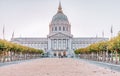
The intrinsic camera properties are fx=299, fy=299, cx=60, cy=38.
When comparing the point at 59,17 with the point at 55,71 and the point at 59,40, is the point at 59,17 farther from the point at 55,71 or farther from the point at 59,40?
the point at 55,71

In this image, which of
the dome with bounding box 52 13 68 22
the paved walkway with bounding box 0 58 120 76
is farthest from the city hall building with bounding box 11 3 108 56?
the paved walkway with bounding box 0 58 120 76

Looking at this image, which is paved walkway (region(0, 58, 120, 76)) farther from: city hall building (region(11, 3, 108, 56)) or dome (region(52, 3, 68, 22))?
dome (region(52, 3, 68, 22))

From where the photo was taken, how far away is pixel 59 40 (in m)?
180

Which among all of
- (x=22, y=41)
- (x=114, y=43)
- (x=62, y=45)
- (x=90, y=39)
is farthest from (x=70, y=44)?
(x=114, y=43)

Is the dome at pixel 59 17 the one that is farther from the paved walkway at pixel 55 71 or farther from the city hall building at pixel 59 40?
the paved walkway at pixel 55 71

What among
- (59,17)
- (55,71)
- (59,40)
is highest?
(59,17)

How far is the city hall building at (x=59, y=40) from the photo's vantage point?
178625mm

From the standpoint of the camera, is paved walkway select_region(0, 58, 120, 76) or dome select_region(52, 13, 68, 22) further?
dome select_region(52, 13, 68, 22)

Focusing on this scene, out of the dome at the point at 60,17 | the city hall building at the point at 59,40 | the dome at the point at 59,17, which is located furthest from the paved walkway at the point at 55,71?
the dome at the point at 59,17

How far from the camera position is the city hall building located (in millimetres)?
178625

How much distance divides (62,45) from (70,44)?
16.8 feet

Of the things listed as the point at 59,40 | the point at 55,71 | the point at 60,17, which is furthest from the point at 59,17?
the point at 55,71

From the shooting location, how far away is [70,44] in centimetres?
18162

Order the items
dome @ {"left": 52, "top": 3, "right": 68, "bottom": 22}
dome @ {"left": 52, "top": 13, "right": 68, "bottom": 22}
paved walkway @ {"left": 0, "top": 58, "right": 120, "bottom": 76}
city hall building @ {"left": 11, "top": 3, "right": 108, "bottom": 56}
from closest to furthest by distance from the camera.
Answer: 1. paved walkway @ {"left": 0, "top": 58, "right": 120, "bottom": 76}
2. city hall building @ {"left": 11, "top": 3, "right": 108, "bottom": 56}
3. dome @ {"left": 52, "top": 3, "right": 68, "bottom": 22}
4. dome @ {"left": 52, "top": 13, "right": 68, "bottom": 22}
